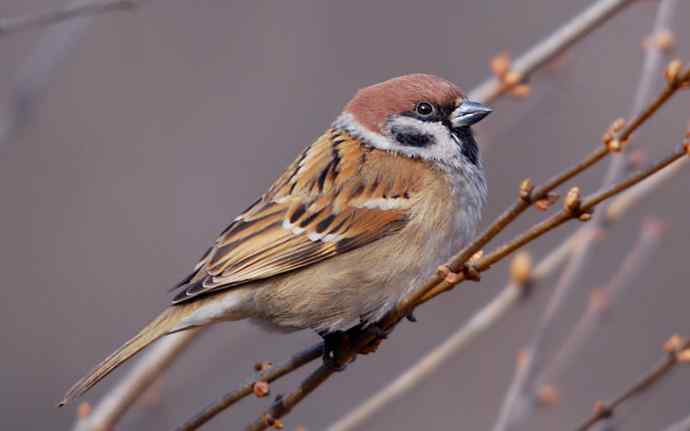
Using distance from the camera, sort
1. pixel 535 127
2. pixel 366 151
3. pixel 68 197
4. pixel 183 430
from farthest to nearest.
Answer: pixel 68 197 < pixel 535 127 < pixel 366 151 < pixel 183 430

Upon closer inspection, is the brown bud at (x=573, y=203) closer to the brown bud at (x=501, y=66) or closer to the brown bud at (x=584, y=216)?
the brown bud at (x=584, y=216)

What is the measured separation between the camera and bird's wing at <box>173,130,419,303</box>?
3.74 m

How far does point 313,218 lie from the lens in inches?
151

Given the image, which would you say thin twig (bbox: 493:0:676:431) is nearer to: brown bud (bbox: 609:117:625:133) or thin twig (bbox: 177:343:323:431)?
brown bud (bbox: 609:117:625:133)

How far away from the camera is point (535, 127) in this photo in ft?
24.7

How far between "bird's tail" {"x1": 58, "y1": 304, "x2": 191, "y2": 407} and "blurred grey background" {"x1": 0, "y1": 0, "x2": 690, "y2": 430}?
9.52ft

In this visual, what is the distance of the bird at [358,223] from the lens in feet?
12.0

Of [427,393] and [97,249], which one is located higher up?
[97,249]

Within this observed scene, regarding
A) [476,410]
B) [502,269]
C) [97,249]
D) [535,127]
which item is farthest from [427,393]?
[97,249]

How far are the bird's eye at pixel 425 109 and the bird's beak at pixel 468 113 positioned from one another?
0.27 feet

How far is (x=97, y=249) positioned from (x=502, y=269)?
303 cm

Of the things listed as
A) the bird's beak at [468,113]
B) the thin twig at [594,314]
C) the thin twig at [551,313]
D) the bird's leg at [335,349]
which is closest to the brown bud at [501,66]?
the bird's beak at [468,113]

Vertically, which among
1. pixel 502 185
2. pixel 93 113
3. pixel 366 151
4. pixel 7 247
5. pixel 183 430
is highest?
pixel 93 113

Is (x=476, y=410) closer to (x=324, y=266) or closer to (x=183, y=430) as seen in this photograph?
(x=324, y=266)
